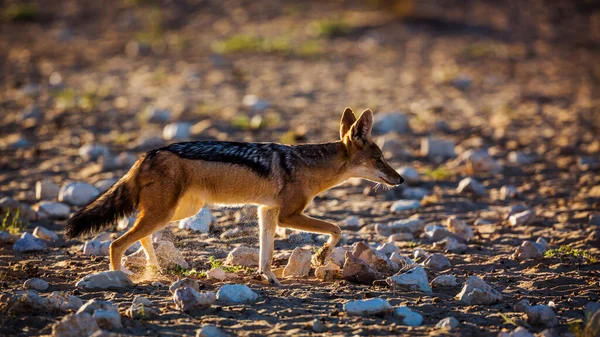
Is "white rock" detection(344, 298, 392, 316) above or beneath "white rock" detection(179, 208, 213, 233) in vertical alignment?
beneath

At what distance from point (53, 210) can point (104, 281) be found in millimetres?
2953

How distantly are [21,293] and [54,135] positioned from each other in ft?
23.3

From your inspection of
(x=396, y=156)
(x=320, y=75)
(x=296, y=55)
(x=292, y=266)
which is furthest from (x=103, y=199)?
(x=296, y=55)

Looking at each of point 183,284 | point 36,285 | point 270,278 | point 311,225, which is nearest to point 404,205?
point 311,225

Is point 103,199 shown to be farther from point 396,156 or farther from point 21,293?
point 396,156

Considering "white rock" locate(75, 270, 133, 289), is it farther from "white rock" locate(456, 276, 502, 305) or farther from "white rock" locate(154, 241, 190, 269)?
"white rock" locate(456, 276, 502, 305)

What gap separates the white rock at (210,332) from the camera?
5629 mm

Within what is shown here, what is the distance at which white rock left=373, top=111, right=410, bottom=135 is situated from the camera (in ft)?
43.0

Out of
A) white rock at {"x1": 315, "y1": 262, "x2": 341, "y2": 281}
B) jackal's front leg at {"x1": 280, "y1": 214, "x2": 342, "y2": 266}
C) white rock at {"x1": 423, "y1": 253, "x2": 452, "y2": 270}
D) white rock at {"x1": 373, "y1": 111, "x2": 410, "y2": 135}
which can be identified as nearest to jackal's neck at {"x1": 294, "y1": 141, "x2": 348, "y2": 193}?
jackal's front leg at {"x1": 280, "y1": 214, "x2": 342, "y2": 266}

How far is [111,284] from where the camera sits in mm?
6754

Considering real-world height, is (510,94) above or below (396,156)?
above

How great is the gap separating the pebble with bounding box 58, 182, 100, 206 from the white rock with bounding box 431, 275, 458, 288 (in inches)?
183

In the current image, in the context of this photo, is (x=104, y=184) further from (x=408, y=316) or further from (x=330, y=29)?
(x=330, y=29)

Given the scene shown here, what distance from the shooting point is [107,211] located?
7.07 m
